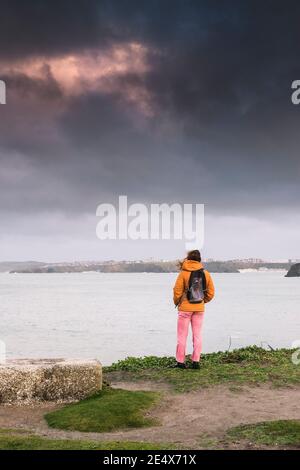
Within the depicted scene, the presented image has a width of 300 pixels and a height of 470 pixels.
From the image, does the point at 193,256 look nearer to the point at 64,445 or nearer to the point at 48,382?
the point at 48,382

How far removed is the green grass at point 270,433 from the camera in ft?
28.4

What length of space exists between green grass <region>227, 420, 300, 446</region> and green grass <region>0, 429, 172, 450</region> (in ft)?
4.47

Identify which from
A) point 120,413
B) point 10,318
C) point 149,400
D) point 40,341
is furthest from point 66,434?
point 10,318

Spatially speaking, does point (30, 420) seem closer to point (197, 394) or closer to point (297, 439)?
point (197, 394)

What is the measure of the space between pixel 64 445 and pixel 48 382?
13.3 feet

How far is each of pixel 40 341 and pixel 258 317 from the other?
118 feet

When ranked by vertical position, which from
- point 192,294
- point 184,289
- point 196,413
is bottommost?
point 196,413

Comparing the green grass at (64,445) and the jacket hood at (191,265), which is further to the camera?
the jacket hood at (191,265)

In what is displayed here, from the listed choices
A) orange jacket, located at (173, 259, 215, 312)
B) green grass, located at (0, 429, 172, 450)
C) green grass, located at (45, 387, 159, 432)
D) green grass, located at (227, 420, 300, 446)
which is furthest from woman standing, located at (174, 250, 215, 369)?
green grass, located at (0, 429, 172, 450)

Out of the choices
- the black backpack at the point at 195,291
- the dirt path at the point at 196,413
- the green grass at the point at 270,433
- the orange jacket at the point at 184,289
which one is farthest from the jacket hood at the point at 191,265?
the green grass at the point at 270,433

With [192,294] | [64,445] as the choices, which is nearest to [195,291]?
[192,294]

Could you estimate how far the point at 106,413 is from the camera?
11.0 metres

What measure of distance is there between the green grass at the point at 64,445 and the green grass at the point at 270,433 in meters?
1.36

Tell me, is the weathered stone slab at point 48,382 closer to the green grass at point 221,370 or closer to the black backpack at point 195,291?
the green grass at point 221,370
